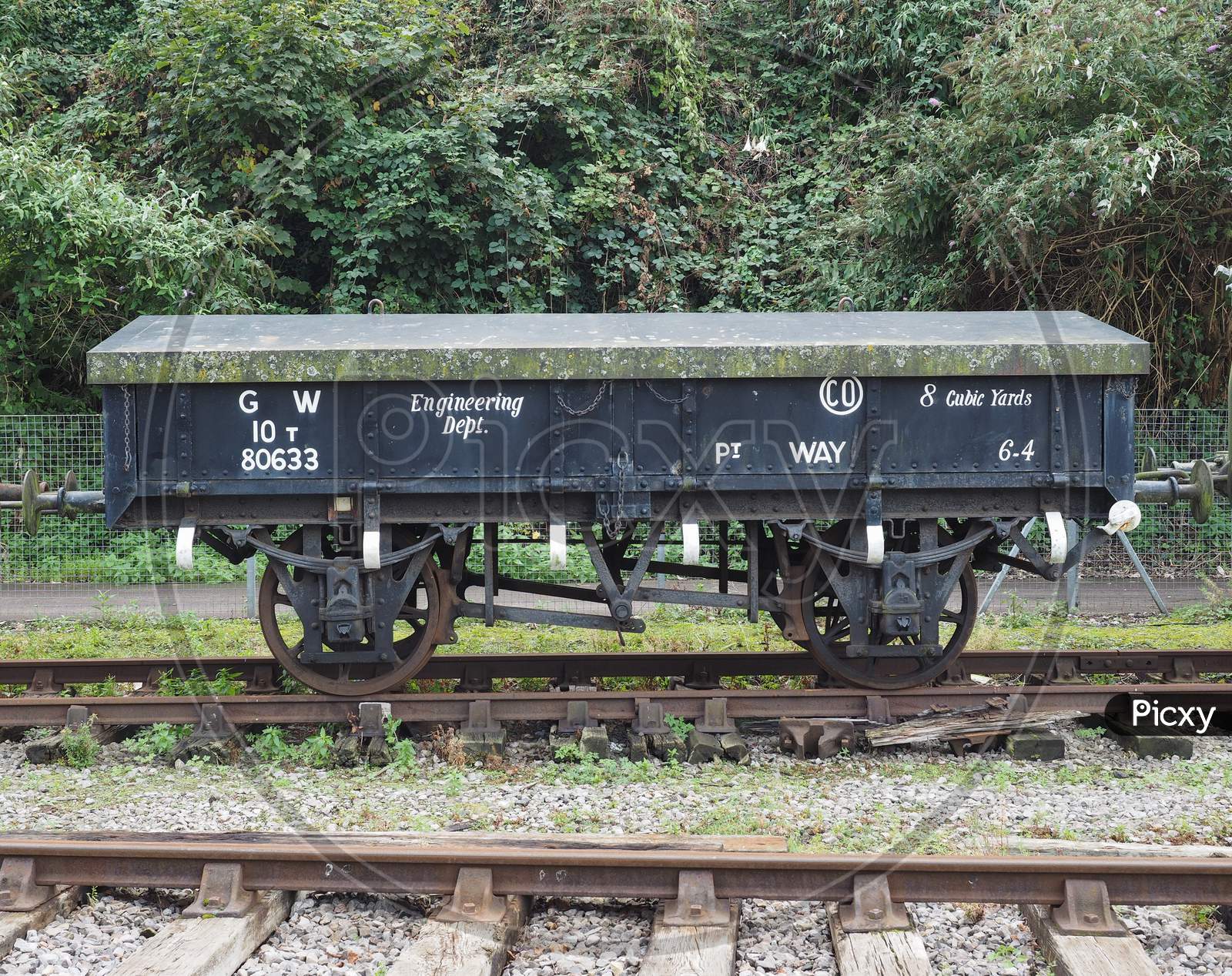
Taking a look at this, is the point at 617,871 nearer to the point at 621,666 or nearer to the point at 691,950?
the point at 691,950

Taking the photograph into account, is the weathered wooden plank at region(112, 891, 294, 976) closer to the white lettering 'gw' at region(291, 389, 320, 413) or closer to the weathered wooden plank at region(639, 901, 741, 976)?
the weathered wooden plank at region(639, 901, 741, 976)

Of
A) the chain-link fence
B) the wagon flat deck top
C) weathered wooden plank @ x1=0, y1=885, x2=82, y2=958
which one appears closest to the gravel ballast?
weathered wooden plank @ x1=0, y1=885, x2=82, y2=958

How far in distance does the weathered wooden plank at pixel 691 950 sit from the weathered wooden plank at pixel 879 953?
1.24 ft

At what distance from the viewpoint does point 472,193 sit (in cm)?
1549

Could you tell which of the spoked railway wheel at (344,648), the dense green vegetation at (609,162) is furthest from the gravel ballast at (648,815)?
the dense green vegetation at (609,162)

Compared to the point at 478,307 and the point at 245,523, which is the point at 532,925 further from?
the point at 478,307

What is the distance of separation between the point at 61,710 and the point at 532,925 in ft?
14.3

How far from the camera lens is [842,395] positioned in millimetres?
6613

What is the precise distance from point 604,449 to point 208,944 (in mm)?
3683

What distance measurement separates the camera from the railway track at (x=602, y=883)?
12.5 feet

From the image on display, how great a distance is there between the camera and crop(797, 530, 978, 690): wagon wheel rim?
23.3ft

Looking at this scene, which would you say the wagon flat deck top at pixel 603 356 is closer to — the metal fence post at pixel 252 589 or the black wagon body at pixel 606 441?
the black wagon body at pixel 606 441

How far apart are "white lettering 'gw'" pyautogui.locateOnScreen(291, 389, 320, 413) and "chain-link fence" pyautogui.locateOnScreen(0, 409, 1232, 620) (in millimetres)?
5487

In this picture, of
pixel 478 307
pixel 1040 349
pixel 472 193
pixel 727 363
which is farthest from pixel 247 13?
pixel 1040 349
